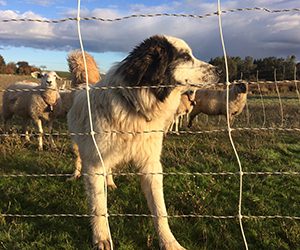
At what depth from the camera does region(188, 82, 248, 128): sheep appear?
12.2 metres

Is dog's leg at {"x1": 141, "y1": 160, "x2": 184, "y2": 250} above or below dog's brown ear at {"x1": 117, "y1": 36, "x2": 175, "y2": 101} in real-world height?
below

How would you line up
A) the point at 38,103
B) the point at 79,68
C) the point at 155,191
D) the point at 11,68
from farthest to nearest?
1. the point at 11,68
2. the point at 38,103
3. the point at 79,68
4. the point at 155,191

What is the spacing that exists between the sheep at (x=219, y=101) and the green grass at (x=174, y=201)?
18.5 ft

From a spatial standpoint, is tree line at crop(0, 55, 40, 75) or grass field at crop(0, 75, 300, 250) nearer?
grass field at crop(0, 75, 300, 250)

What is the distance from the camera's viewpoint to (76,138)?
13.5 ft

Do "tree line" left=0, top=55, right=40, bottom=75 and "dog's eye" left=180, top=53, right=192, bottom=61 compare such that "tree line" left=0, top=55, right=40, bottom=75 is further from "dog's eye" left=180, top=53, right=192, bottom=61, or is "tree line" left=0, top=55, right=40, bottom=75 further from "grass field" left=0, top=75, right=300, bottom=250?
"dog's eye" left=180, top=53, right=192, bottom=61

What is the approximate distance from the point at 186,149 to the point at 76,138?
2.89 meters

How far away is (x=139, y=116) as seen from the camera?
11.5 ft

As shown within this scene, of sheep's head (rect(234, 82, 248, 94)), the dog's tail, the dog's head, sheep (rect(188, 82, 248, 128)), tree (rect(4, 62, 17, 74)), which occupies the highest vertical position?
the dog's head

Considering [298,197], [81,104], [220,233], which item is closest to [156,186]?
[220,233]

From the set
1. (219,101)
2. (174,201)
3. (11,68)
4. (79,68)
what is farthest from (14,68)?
(174,201)

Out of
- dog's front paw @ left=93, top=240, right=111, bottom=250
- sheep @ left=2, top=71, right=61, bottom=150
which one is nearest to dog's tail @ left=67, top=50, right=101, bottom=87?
sheep @ left=2, top=71, right=61, bottom=150

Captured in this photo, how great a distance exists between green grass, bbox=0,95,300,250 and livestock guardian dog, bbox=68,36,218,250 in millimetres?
230

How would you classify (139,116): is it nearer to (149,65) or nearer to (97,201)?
(149,65)
